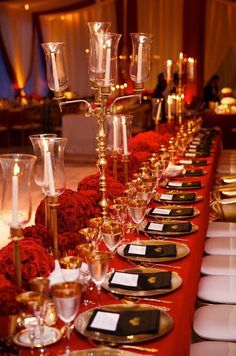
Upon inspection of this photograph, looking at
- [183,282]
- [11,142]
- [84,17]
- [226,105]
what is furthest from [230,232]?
[84,17]

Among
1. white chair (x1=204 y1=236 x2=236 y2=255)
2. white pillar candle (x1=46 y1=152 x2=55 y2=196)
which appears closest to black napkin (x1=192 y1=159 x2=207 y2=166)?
white chair (x1=204 y1=236 x2=236 y2=255)

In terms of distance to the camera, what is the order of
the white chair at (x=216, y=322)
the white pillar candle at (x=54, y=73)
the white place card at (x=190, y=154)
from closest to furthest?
the white chair at (x=216, y=322) < the white pillar candle at (x=54, y=73) < the white place card at (x=190, y=154)

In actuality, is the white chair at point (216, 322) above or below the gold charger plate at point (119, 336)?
below

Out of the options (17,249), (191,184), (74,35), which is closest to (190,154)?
(191,184)

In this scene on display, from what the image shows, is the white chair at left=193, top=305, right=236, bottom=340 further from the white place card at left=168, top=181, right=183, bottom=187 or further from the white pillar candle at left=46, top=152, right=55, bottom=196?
the white place card at left=168, top=181, right=183, bottom=187

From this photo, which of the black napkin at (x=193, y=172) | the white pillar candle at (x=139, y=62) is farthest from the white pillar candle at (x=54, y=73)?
the black napkin at (x=193, y=172)

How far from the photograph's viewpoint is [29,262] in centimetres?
182

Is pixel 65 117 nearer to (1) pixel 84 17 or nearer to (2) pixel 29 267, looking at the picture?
(1) pixel 84 17

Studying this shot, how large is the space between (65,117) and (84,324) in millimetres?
8421

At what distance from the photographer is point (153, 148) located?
4523 millimetres

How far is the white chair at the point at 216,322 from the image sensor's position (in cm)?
220

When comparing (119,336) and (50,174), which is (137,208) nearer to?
(50,174)

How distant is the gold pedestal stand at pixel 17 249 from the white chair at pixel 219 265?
145cm

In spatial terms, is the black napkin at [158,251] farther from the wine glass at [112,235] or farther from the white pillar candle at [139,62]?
the white pillar candle at [139,62]
